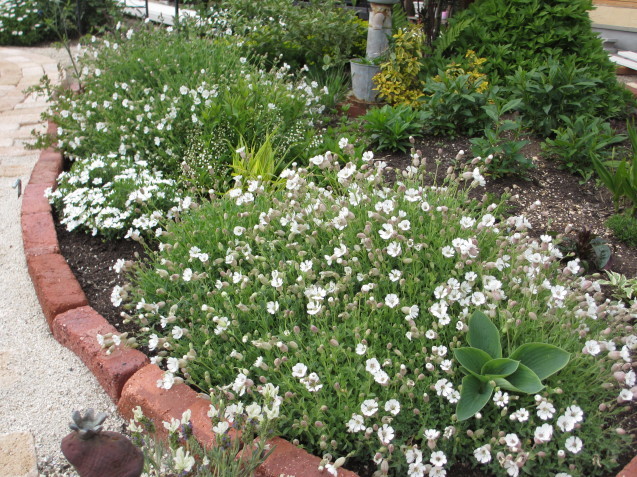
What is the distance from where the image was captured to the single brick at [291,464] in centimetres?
212

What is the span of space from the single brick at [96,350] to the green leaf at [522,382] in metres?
1.57

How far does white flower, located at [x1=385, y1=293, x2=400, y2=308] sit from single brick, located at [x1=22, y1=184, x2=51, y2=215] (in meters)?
2.70

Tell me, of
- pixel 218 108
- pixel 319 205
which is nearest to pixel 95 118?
pixel 218 108

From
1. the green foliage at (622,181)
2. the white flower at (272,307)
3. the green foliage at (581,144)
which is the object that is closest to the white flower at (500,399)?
the white flower at (272,307)

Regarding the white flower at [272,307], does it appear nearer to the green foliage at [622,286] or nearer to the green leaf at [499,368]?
the green leaf at [499,368]

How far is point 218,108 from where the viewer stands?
404cm

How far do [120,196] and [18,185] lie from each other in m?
→ 1.10

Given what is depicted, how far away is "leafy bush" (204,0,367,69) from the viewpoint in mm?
5719

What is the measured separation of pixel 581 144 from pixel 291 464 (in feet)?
9.57

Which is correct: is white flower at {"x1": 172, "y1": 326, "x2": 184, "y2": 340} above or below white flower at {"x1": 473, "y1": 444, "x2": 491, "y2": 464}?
above

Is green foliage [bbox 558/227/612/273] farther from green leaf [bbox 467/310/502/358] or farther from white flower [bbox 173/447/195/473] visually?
white flower [bbox 173/447/195/473]

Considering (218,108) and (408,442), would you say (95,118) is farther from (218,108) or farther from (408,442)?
(408,442)

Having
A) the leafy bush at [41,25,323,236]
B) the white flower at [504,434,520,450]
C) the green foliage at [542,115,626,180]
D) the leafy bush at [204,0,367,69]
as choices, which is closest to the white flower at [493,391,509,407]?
the white flower at [504,434,520,450]

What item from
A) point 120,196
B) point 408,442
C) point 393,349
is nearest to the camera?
point 408,442
